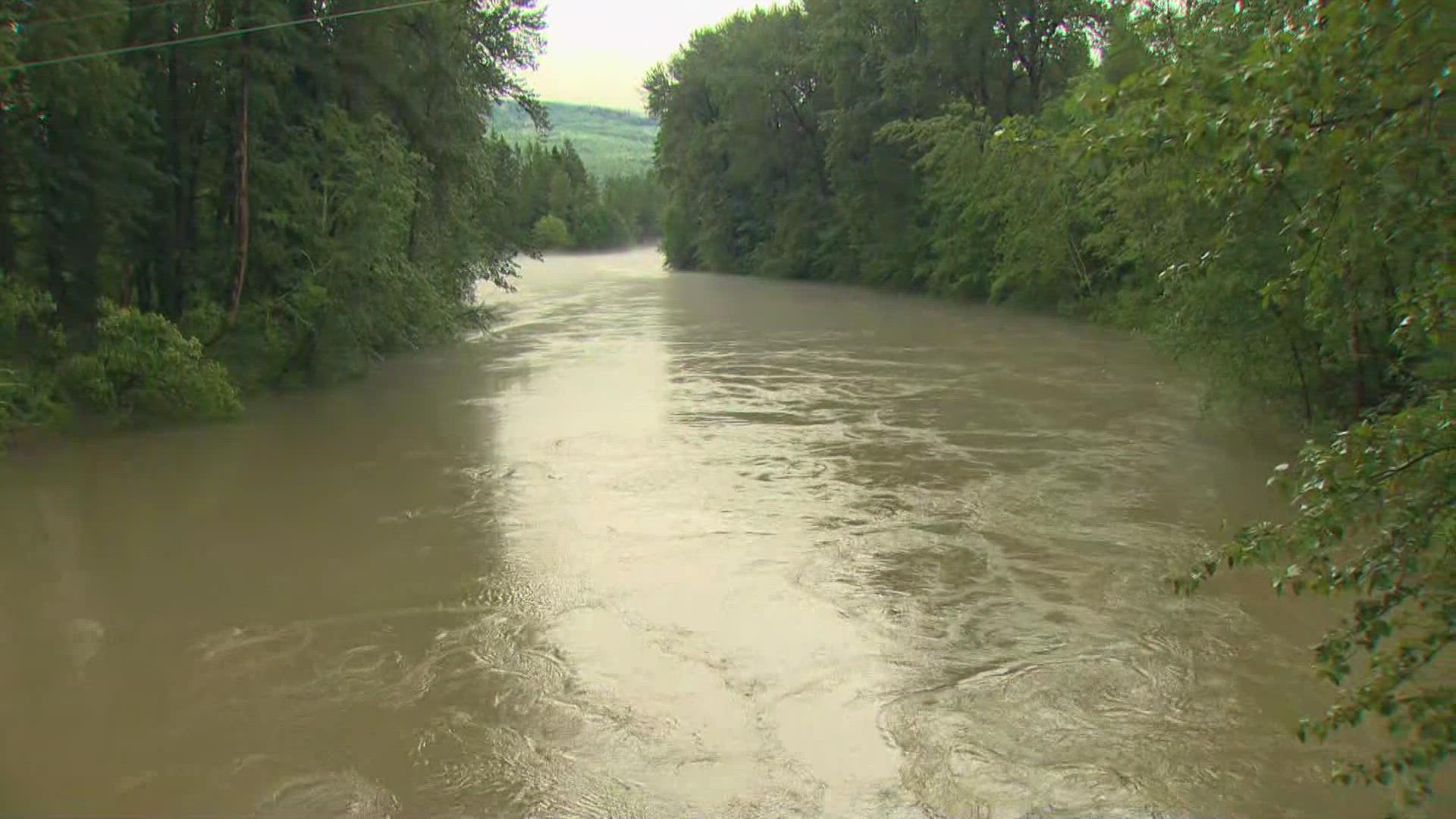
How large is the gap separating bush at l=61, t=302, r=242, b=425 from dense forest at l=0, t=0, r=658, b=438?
0.03 meters

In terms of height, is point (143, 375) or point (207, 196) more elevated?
point (207, 196)

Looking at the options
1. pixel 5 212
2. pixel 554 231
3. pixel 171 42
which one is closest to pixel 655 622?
pixel 171 42

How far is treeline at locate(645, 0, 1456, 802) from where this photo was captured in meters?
2.83

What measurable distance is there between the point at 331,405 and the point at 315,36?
6.58 m

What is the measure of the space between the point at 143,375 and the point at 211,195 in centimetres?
458

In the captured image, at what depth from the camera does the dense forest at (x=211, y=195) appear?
14.3 meters

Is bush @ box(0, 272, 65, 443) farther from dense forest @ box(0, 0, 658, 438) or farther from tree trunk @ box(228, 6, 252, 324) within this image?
tree trunk @ box(228, 6, 252, 324)

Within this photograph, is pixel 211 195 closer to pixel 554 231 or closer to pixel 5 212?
pixel 5 212

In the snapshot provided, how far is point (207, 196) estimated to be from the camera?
1797 cm

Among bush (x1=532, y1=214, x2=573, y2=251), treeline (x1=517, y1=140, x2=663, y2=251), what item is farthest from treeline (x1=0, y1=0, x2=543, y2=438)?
treeline (x1=517, y1=140, x2=663, y2=251)

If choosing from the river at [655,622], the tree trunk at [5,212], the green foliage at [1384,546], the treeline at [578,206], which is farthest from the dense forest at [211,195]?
the treeline at [578,206]

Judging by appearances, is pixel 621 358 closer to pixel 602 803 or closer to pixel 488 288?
pixel 602 803

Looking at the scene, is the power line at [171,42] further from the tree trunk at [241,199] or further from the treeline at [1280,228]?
the treeline at [1280,228]

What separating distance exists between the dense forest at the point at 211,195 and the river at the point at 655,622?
1.37 m
